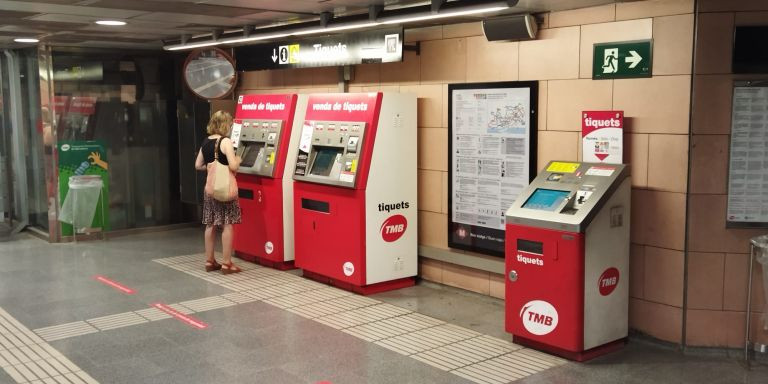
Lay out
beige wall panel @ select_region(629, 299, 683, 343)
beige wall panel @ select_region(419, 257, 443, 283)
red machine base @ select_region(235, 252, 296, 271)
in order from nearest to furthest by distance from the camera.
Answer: beige wall panel @ select_region(629, 299, 683, 343)
beige wall panel @ select_region(419, 257, 443, 283)
red machine base @ select_region(235, 252, 296, 271)

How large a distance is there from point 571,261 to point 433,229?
7.56 feet

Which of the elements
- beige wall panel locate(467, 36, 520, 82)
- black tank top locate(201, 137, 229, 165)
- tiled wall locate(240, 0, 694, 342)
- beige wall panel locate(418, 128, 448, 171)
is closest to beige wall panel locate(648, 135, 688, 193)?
tiled wall locate(240, 0, 694, 342)

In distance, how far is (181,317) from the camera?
586cm

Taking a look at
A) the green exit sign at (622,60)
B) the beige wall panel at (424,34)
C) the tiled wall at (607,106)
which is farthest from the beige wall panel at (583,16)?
the beige wall panel at (424,34)

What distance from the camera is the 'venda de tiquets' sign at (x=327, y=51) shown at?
647 cm

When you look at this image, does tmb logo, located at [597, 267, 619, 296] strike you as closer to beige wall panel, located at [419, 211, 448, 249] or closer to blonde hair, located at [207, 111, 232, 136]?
beige wall panel, located at [419, 211, 448, 249]

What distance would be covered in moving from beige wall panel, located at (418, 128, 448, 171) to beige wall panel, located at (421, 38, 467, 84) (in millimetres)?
478

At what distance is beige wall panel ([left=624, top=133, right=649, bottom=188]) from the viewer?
507 centimetres

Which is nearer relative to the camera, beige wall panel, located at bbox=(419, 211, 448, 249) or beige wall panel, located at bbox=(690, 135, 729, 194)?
beige wall panel, located at bbox=(690, 135, 729, 194)

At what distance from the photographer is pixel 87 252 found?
340 inches

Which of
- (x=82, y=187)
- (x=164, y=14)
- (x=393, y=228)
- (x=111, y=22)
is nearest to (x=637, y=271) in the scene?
(x=393, y=228)

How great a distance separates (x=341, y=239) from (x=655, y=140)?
288 centimetres

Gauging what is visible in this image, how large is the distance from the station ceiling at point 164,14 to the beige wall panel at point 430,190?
1.51 metres

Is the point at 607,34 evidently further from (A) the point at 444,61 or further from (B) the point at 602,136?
(A) the point at 444,61
